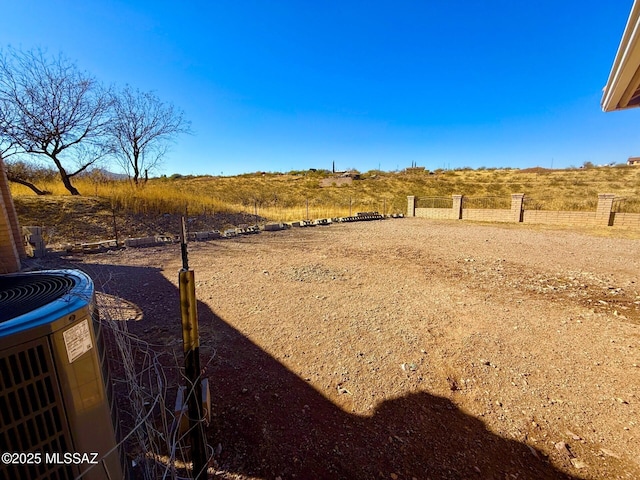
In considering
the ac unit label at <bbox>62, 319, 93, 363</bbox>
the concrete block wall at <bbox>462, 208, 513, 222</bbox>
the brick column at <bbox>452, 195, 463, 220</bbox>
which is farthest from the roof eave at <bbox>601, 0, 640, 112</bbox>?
the brick column at <bbox>452, 195, 463, 220</bbox>

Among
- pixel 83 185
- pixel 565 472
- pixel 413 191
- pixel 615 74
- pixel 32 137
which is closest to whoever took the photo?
pixel 565 472

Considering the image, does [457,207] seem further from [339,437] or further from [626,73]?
[339,437]

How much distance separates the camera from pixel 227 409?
8.32 ft

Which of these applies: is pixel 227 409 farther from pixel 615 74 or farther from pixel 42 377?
pixel 615 74

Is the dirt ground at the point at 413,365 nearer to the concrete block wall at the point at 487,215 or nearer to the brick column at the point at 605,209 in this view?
the brick column at the point at 605,209

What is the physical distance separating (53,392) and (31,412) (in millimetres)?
69

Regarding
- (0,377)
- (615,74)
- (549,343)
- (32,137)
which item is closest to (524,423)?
(549,343)

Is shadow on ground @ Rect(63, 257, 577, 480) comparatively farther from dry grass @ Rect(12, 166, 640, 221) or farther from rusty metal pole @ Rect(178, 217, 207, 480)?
dry grass @ Rect(12, 166, 640, 221)

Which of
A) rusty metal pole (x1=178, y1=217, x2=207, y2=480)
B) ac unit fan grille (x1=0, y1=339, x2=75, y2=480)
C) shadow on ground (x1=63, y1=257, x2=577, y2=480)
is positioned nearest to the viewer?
ac unit fan grille (x1=0, y1=339, x2=75, y2=480)

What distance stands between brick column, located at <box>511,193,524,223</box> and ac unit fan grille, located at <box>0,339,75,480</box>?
18968mm

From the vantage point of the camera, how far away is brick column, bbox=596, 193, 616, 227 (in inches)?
527

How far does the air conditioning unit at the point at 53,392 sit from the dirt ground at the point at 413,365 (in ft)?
4.02

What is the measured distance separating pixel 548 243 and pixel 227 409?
11490 millimetres

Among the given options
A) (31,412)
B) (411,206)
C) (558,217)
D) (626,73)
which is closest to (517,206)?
(558,217)
